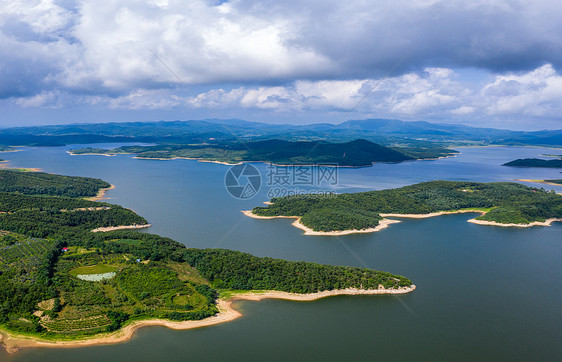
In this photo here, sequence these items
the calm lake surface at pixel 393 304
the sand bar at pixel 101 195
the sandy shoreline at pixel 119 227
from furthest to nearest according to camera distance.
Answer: the sand bar at pixel 101 195 → the sandy shoreline at pixel 119 227 → the calm lake surface at pixel 393 304

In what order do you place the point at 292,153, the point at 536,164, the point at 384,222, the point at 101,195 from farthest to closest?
the point at 292,153 → the point at 536,164 → the point at 101,195 → the point at 384,222

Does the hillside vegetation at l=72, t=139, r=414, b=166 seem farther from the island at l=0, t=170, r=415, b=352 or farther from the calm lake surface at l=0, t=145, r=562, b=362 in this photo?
the island at l=0, t=170, r=415, b=352

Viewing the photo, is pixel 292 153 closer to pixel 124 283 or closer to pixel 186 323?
pixel 124 283

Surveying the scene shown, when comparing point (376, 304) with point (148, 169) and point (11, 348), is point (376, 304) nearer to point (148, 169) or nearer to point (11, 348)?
point (11, 348)

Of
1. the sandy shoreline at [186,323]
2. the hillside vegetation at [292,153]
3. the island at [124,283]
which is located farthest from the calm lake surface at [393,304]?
the hillside vegetation at [292,153]

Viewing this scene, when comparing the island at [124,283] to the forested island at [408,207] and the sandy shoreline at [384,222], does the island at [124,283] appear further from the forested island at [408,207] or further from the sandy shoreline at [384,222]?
the forested island at [408,207]

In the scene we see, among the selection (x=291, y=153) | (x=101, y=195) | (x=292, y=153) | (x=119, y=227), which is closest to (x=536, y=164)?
(x=292, y=153)
